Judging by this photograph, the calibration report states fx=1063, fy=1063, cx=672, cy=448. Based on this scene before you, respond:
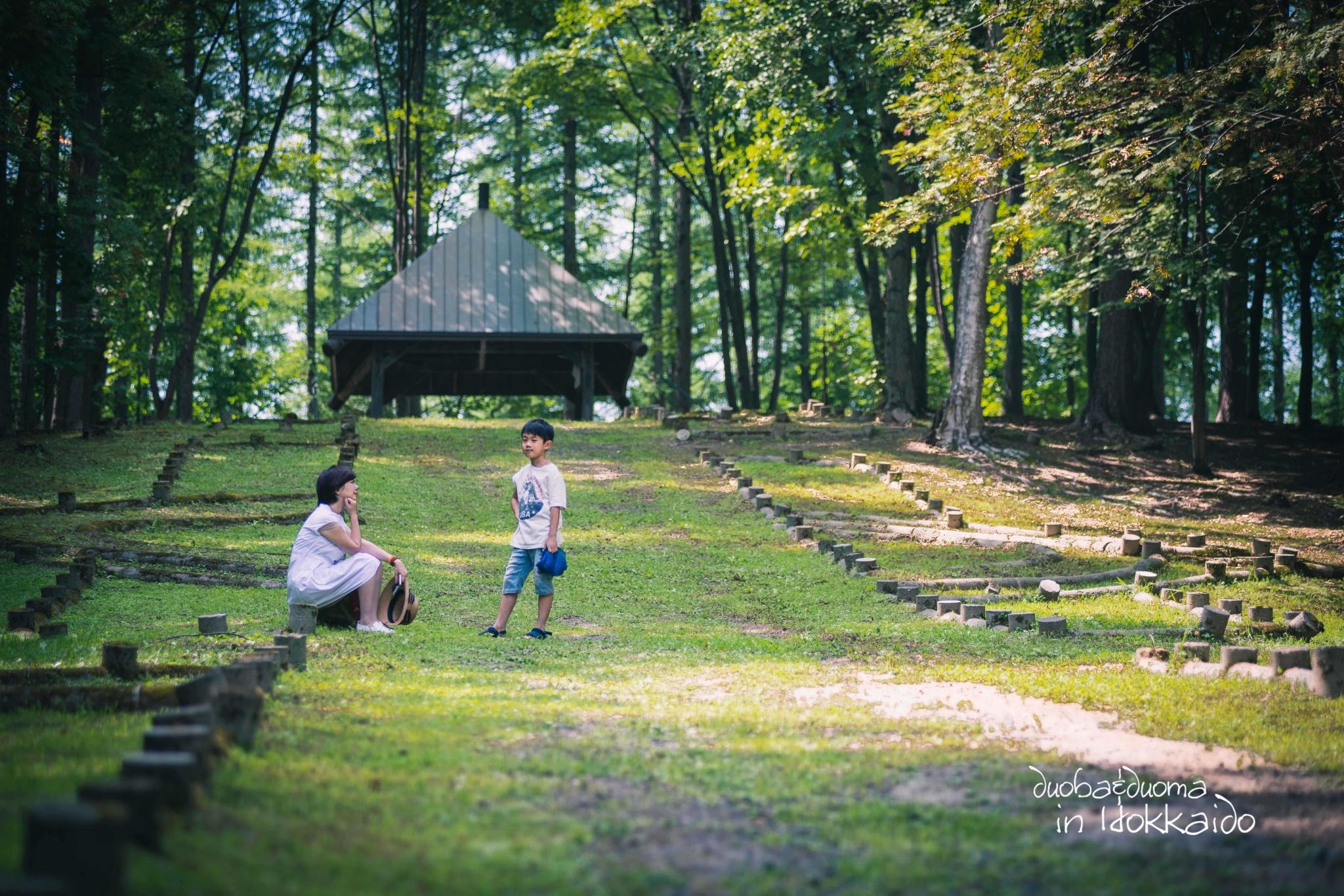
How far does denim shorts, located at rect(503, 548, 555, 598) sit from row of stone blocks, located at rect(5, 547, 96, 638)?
3201 mm

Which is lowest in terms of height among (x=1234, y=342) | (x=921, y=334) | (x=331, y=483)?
(x=331, y=483)

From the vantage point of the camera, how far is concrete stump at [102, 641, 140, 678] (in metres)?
5.98

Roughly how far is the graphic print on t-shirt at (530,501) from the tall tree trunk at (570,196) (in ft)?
90.1

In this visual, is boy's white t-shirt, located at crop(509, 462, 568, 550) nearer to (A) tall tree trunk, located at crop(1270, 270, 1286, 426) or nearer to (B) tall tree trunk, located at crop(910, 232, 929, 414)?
(B) tall tree trunk, located at crop(910, 232, 929, 414)

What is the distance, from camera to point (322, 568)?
26.5ft

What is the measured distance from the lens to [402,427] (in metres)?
22.2

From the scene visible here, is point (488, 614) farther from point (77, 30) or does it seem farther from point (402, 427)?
point (402, 427)

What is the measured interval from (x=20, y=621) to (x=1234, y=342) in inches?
1040

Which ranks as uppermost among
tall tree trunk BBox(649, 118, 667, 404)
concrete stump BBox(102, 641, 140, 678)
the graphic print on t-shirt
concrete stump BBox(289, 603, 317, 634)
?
tall tree trunk BBox(649, 118, 667, 404)

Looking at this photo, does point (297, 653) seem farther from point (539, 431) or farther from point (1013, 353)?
point (1013, 353)

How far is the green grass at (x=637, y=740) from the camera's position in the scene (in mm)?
3607

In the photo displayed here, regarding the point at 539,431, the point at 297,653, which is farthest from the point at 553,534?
the point at 297,653

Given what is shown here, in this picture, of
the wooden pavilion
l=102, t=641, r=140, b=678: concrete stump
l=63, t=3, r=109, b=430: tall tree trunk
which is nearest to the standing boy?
l=102, t=641, r=140, b=678: concrete stump

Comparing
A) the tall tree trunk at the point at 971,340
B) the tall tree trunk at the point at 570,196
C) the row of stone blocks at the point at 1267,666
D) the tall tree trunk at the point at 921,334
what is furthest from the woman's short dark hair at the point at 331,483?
the tall tree trunk at the point at 570,196
